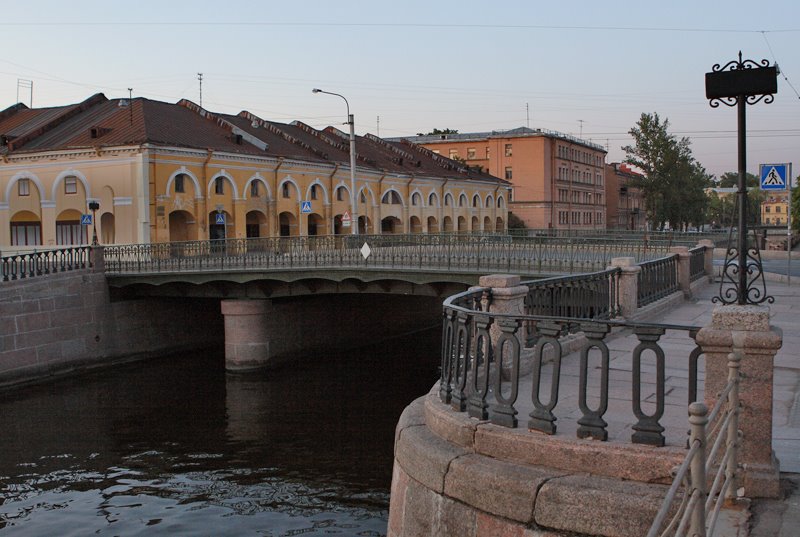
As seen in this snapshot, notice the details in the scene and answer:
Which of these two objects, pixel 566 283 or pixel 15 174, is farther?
pixel 15 174

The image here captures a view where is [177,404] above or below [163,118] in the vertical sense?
below

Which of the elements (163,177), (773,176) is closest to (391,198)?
(163,177)

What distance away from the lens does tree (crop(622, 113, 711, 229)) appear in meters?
70.5

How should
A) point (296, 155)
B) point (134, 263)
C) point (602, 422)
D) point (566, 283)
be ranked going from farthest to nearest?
point (296, 155)
point (134, 263)
point (566, 283)
point (602, 422)

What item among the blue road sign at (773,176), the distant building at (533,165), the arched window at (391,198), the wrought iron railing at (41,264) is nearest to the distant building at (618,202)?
the distant building at (533,165)

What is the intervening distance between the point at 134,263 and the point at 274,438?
41.0ft

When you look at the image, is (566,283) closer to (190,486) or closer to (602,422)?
(602,422)

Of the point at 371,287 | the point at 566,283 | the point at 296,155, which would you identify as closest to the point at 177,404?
the point at 371,287

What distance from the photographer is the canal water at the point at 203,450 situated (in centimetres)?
1384

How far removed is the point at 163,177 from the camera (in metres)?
36.1

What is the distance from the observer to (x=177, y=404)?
22.7 m

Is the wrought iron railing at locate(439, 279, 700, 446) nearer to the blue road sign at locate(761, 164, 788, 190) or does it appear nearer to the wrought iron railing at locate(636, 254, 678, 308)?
the wrought iron railing at locate(636, 254, 678, 308)

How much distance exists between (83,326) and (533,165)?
54.6 metres

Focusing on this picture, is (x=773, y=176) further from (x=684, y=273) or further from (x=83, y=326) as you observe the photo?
(x=83, y=326)
